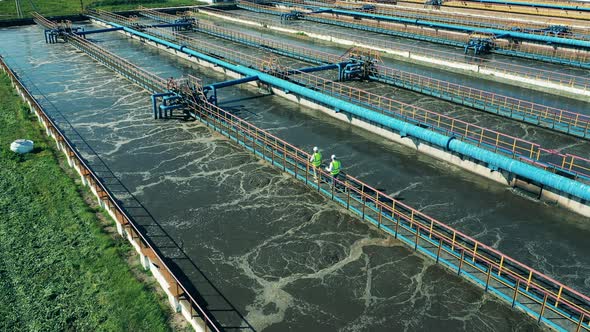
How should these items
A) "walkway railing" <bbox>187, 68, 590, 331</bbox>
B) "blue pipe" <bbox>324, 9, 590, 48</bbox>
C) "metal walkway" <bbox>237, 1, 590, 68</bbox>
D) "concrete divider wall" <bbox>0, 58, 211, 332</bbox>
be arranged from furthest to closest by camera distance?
"blue pipe" <bbox>324, 9, 590, 48</bbox> → "metal walkway" <bbox>237, 1, 590, 68</bbox> → "concrete divider wall" <bbox>0, 58, 211, 332</bbox> → "walkway railing" <bbox>187, 68, 590, 331</bbox>

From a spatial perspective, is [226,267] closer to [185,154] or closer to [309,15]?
[185,154]

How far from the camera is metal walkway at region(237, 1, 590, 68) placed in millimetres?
42013

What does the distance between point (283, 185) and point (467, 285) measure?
351 inches

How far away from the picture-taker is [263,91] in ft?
112

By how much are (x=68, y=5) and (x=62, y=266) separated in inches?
3078

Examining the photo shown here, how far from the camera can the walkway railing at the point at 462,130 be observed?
20.7m

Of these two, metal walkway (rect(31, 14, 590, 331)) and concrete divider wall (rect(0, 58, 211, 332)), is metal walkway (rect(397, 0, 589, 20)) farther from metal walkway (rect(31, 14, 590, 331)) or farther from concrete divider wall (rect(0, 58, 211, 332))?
concrete divider wall (rect(0, 58, 211, 332))

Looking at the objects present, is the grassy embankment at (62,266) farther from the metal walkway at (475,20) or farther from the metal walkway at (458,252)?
the metal walkway at (475,20)

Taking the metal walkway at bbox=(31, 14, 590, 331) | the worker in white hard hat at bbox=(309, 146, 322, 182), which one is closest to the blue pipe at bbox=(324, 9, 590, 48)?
the metal walkway at bbox=(31, 14, 590, 331)

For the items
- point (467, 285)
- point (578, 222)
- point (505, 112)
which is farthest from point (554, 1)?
point (467, 285)

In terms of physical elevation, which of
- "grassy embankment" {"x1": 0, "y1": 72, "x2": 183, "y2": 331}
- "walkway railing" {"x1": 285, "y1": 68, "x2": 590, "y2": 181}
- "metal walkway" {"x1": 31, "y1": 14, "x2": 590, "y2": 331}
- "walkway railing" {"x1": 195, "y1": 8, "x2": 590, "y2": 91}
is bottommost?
"grassy embankment" {"x1": 0, "y1": 72, "x2": 183, "y2": 331}

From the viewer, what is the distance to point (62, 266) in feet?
49.6

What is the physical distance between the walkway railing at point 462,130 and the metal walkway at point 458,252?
6.22 meters

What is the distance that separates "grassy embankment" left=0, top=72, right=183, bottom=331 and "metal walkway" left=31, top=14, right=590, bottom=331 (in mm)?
8008
